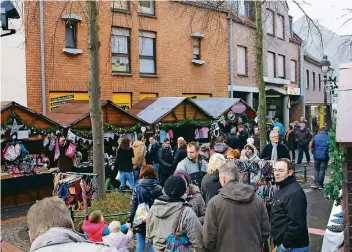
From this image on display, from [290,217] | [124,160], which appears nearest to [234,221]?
[290,217]

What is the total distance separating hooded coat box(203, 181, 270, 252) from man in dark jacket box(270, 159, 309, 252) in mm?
578

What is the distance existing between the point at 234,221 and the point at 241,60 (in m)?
22.1

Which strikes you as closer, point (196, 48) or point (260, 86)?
point (260, 86)

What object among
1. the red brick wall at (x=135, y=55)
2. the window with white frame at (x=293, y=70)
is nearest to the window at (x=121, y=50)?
the red brick wall at (x=135, y=55)

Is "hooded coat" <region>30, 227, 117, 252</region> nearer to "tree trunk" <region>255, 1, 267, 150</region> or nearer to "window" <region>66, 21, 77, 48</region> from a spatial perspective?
"tree trunk" <region>255, 1, 267, 150</region>

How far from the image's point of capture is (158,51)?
65.0ft

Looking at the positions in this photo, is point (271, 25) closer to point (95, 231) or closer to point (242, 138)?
point (242, 138)

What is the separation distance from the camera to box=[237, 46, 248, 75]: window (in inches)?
991

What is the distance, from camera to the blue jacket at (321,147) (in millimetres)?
11555

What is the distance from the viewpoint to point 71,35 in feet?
54.3

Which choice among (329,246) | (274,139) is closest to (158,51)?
(274,139)

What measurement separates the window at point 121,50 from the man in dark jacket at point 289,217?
13936 millimetres

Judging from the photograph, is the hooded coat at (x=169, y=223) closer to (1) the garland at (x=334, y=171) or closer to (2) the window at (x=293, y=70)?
(1) the garland at (x=334, y=171)

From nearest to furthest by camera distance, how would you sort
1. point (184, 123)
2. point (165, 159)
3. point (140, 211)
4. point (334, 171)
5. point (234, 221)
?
1. point (234, 221)
2. point (140, 211)
3. point (334, 171)
4. point (165, 159)
5. point (184, 123)
